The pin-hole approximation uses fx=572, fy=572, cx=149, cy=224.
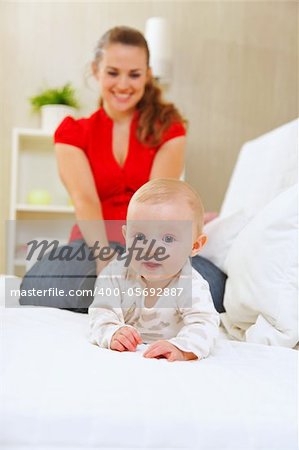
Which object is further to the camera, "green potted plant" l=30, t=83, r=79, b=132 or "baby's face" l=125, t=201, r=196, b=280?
"green potted plant" l=30, t=83, r=79, b=132

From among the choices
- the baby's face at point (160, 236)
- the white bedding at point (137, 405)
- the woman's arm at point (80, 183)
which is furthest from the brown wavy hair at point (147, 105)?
the white bedding at point (137, 405)

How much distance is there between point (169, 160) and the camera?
47.1 inches

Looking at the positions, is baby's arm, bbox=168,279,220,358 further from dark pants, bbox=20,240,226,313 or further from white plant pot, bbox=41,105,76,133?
white plant pot, bbox=41,105,76,133

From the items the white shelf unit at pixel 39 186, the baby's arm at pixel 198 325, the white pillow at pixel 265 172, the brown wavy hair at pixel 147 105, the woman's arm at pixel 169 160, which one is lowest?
the white shelf unit at pixel 39 186

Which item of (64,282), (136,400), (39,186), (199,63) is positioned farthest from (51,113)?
(136,400)

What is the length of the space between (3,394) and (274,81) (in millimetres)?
2803

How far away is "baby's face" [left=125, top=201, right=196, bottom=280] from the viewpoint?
71 cm

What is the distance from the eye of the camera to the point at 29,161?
276cm

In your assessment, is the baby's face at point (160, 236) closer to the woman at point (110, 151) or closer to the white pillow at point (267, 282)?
the woman at point (110, 151)

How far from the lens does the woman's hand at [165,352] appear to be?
758 millimetres

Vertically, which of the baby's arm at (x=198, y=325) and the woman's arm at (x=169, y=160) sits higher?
the woman's arm at (x=169, y=160)

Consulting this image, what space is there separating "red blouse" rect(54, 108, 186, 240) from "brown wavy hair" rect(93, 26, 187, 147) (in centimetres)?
2

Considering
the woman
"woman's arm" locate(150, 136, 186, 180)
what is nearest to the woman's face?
the woman

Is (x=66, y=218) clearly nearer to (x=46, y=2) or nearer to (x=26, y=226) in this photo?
(x=26, y=226)
